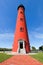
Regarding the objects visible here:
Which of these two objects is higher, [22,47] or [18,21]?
[18,21]

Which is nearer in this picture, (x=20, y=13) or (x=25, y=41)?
(x=25, y=41)

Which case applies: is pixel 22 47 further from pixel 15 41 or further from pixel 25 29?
pixel 25 29

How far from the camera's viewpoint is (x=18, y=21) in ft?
101

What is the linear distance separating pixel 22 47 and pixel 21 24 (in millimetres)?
6520

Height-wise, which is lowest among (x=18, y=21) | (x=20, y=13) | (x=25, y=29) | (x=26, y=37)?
(x=26, y=37)

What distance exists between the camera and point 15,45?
28.7m

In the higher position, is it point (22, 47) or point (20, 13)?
point (20, 13)

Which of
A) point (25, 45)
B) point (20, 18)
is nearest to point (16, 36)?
point (25, 45)

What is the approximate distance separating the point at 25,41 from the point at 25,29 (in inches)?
134

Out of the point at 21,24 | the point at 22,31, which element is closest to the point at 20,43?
the point at 22,31

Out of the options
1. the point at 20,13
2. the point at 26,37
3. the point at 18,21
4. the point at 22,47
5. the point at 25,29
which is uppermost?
the point at 20,13

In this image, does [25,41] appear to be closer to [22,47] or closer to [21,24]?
[22,47]

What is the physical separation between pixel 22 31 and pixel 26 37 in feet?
6.47

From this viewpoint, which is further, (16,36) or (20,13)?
(20,13)
